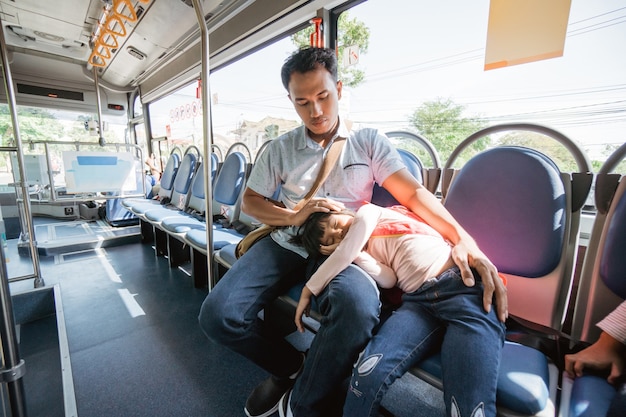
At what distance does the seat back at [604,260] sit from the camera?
0.89 meters

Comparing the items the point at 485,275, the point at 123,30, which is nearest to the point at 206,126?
the point at 485,275

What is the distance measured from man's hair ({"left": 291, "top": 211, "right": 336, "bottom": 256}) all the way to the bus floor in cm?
81

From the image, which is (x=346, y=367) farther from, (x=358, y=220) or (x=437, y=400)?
(x=437, y=400)

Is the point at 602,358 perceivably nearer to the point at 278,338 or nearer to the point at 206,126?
the point at 278,338

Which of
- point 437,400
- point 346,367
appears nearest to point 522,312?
point 437,400

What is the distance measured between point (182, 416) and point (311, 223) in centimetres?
102

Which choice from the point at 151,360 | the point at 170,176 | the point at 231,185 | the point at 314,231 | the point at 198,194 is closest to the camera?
the point at 314,231

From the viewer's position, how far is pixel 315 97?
4.05ft

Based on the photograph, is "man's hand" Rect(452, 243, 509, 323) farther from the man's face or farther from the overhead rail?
the overhead rail

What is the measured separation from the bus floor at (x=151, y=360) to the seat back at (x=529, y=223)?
2.27 ft

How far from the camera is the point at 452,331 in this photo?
0.79 meters

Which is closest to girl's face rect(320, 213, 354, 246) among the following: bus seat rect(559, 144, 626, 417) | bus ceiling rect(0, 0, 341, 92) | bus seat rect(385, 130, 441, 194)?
bus seat rect(385, 130, 441, 194)

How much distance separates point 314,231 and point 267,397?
0.76 meters

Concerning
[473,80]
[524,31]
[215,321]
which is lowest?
[215,321]
